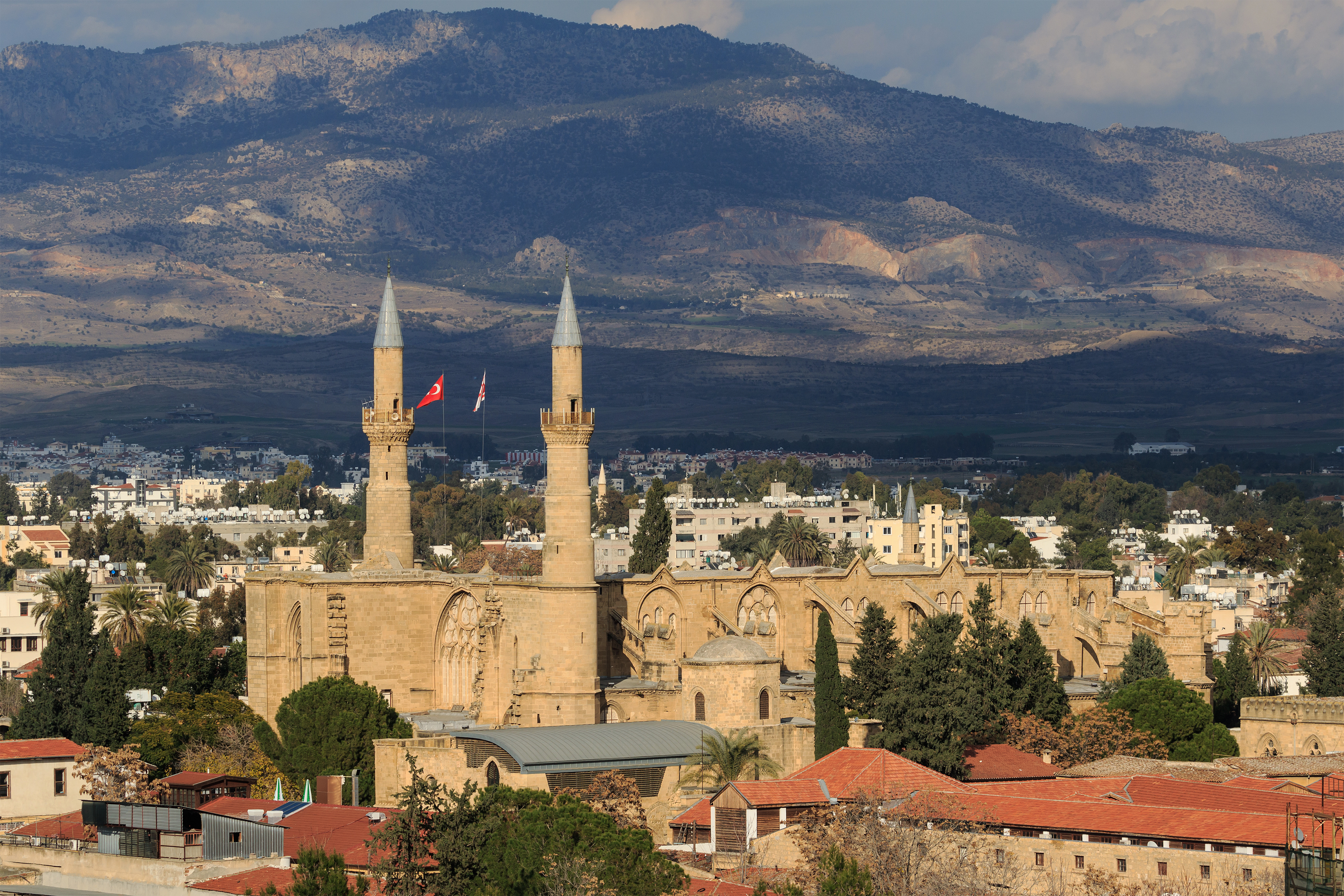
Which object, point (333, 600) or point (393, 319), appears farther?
point (393, 319)

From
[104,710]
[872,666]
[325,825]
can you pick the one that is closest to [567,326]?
[872,666]

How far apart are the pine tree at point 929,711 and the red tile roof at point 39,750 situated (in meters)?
23.2

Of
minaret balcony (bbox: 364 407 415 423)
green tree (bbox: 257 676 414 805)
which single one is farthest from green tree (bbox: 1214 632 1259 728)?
minaret balcony (bbox: 364 407 415 423)

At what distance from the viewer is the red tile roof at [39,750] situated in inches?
2621

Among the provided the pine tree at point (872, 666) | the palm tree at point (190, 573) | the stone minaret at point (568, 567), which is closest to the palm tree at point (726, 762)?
the pine tree at point (872, 666)

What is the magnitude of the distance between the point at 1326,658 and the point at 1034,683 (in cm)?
1520

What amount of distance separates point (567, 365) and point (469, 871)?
28.2 meters

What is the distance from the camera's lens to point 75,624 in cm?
7775

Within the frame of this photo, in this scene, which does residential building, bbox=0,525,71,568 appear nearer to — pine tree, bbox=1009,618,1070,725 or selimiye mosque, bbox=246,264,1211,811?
selimiye mosque, bbox=246,264,1211,811

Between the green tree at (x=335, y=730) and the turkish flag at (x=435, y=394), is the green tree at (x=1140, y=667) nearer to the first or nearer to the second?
the green tree at (x=335, y=730)

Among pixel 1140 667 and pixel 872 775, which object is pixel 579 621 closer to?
pixel 872 775

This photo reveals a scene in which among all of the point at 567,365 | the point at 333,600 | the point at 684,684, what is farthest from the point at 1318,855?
the point at 333,600

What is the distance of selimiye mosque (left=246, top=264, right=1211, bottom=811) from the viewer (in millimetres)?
72812

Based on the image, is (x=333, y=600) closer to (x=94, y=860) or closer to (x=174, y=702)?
(x=174, y=702)
